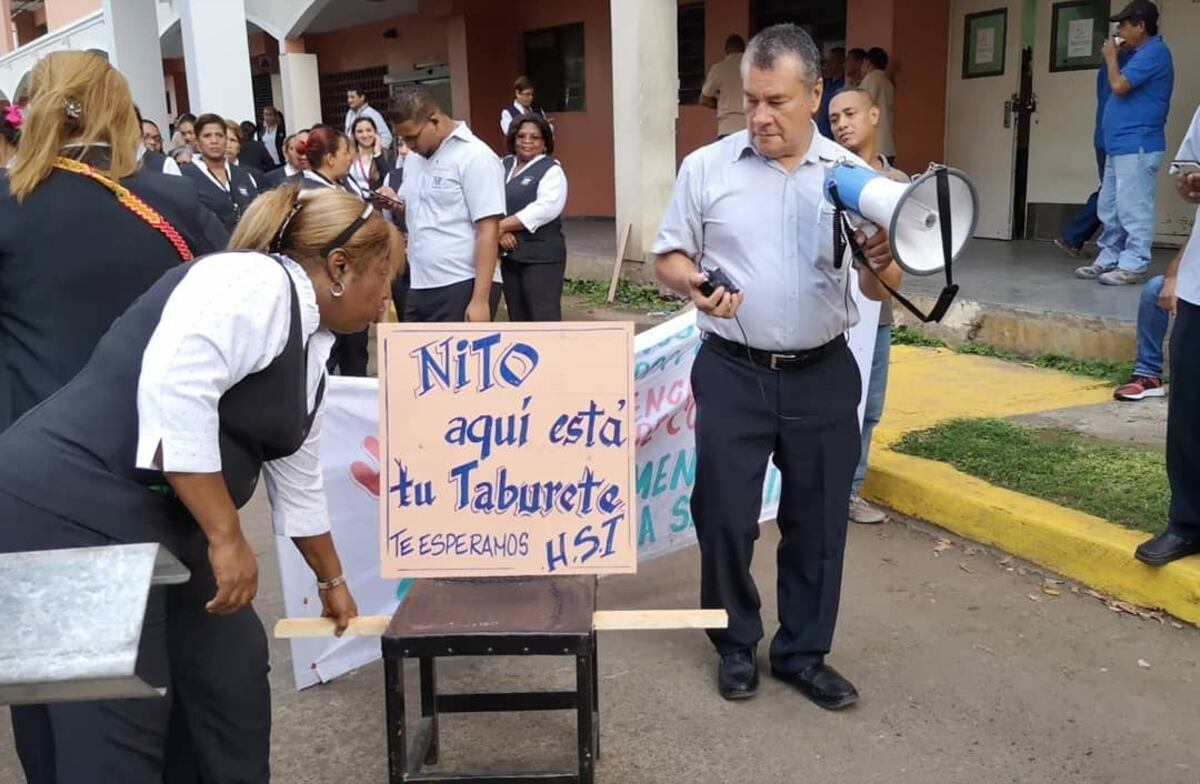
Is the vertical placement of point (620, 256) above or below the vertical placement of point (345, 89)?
below

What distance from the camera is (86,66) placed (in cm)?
277

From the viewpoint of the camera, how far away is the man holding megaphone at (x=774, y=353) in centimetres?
311

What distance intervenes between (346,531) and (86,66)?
60.6 inches

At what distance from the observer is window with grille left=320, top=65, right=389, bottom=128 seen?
1902 cm

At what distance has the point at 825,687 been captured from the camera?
3.35 metres

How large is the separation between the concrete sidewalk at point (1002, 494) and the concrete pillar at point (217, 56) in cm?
868

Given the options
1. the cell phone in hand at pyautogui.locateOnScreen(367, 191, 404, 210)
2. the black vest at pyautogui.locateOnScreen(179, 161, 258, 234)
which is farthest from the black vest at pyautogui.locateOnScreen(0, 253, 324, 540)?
the black vest at pyautogui.locateOnScreen(179, 161, 258, 234)

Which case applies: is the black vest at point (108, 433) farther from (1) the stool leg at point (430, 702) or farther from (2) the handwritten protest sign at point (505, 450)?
(1) the stool leg at point (430, 702)

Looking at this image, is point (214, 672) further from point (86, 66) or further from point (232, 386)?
point (86, 66)

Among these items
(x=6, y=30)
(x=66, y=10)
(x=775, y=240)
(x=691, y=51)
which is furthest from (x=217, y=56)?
(x=6, y=30)

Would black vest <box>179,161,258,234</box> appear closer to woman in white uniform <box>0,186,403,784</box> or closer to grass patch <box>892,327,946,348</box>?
grass patch <box>892,327,946,348</box>

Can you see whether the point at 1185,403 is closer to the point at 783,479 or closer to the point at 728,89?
the point at 783,479

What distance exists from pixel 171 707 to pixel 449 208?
345 cm

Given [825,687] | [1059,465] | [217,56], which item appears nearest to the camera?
[825,687]
